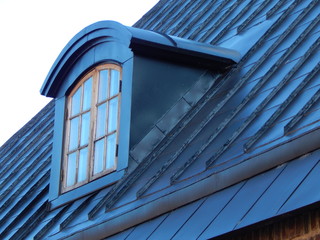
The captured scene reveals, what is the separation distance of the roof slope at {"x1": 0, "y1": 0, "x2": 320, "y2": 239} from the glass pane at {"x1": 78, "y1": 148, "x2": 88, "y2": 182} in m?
0.41

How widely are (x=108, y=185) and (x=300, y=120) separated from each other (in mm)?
3047

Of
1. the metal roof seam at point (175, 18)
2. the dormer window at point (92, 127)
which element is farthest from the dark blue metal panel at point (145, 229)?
the metal roof seam at point (175, 18)

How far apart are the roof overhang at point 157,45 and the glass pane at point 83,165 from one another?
4.12ft

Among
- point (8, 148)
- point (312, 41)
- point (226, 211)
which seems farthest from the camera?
point (8, 148)

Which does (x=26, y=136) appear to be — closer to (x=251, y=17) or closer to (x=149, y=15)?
(x=149, y=15)

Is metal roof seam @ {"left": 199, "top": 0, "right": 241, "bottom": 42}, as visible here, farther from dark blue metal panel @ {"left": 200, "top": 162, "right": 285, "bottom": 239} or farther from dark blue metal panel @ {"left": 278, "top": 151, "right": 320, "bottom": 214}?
dark blue metal panel @ {"left": 278, "top": 151, "right": 320, "bottom": 214}

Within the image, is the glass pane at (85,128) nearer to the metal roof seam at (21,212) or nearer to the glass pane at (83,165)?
the glass pane at (83,165)

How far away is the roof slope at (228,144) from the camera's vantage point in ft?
26.9

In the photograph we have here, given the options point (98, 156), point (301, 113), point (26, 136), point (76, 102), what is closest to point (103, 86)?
point (76, 102)

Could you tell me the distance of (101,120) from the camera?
11.6 metres

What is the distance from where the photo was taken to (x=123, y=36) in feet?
36.9

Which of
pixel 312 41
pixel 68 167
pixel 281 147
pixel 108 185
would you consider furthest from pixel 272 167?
pixel 68 167

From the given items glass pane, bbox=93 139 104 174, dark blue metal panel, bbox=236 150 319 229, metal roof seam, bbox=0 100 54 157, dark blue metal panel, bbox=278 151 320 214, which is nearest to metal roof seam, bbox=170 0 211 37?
glass pane, bbox=93 139 104 174

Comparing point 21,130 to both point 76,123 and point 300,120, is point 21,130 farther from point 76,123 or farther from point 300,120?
point 300,120
